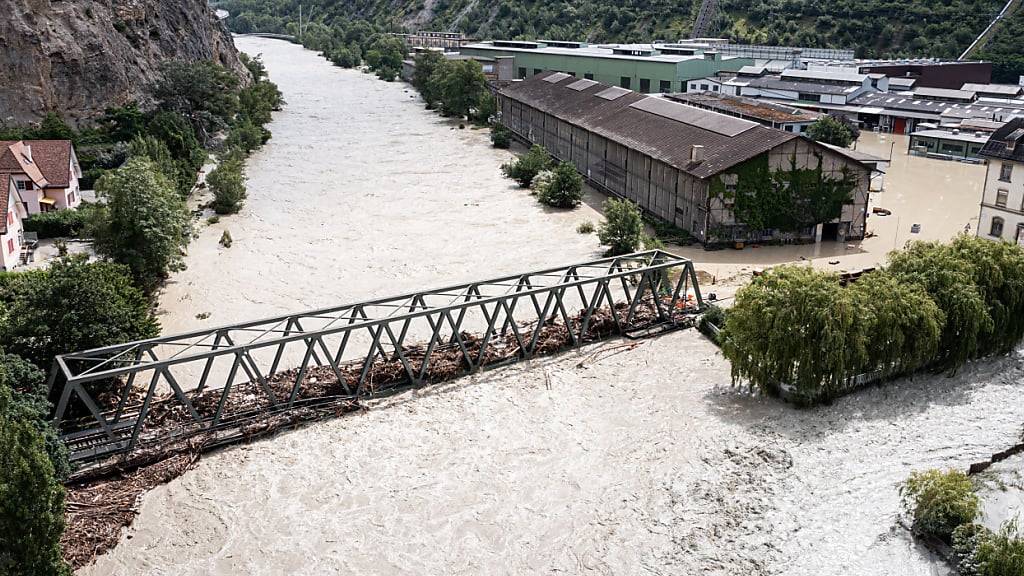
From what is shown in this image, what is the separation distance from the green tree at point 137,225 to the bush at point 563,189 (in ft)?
65.3

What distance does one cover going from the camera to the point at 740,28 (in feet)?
356

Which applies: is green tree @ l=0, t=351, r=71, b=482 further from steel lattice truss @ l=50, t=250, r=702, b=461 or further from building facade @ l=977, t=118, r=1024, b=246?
building facade @ l=977, t=118, r=1024, b=246

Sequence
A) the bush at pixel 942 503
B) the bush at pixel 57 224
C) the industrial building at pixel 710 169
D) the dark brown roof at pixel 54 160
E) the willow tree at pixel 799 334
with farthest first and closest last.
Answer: the dark brown roof at pixel 54 160 → the bush at pixel 57 224 → the industrial building at pixel 710 169 → the willow tree at pixel 799 334 → the bush at pixel 942 503

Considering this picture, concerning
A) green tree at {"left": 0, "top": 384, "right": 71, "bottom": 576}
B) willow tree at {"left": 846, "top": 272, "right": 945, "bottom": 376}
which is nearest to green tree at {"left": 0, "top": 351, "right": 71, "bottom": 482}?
green tree at {"left": 0, "top": 384, "right": 71, "bottom": 576}

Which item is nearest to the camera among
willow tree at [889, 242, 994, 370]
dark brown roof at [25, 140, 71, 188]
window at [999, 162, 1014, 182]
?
willow tree at [889, 242, 994, 370]

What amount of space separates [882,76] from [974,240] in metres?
59.5

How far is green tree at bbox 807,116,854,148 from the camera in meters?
59.7

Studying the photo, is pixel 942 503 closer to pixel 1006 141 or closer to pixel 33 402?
pixel 33 402

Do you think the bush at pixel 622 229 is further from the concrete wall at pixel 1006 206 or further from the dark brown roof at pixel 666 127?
the concrete wall at pixel 1006 206

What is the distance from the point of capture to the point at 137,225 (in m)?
29.6

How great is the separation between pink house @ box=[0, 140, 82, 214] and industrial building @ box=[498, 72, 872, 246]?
2769cm

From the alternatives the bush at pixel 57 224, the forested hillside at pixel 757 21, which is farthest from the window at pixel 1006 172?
the forested hillside at pixel 757 21

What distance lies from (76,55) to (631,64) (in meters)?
43.4

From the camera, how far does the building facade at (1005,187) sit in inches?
1364
